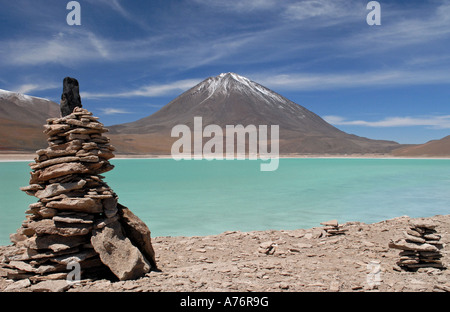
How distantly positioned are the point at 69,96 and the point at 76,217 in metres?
1.93

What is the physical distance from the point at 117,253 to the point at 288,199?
13.9m

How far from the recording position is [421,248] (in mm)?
5527

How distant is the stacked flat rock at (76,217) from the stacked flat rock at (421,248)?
12.7 ft

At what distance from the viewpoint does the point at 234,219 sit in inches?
503

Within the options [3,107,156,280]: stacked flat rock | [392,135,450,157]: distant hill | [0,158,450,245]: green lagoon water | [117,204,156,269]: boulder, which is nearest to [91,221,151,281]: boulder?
[3,107,156,280]: stacked flat rock

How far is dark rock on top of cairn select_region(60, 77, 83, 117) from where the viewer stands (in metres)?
5.54

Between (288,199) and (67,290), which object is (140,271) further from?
(288,199)

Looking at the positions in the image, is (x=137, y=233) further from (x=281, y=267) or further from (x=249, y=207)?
(x=249, y=207)

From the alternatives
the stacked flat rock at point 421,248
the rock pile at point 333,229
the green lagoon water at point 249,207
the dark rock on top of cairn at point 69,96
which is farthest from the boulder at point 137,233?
the green lagoon water at point 249,207

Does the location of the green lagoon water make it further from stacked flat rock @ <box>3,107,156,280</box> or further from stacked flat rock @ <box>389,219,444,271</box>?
stacked flat rock @ <box>389,219,444,271</box>

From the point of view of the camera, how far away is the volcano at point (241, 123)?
114 metres

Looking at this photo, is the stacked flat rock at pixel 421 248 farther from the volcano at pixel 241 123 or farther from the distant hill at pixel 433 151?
the distant hill at pixel 433 151

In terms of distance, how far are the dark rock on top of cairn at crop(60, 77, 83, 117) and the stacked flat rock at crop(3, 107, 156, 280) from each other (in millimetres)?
309

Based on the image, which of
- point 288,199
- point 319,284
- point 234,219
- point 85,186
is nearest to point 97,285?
point 85,186
